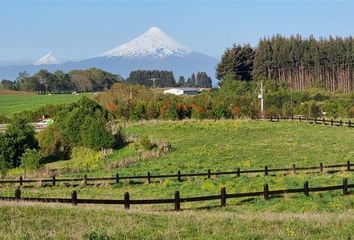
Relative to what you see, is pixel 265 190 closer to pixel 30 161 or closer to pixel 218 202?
pixel 218 202

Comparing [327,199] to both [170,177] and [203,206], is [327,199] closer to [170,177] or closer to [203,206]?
[203,206]

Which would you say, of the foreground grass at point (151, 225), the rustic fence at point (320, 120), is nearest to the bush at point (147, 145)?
the rustic fence at point (320, 120)

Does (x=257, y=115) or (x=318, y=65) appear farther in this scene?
(x=318, y=65)

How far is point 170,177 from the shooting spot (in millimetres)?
32875

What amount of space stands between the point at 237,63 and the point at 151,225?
129928 mm

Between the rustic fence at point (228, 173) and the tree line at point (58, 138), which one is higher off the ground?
the tree line at point (58, 138)

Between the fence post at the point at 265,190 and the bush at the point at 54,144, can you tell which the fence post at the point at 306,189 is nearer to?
the fence post at the point at 265,190

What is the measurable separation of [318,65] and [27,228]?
134 meters

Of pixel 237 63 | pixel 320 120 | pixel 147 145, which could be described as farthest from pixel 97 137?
pixel 237 63

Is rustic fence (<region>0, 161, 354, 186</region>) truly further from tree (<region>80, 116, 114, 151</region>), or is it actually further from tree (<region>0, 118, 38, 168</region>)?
tree (<region>80, 116, 114, 151</region>)

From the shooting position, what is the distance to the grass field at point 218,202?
42.8 ft

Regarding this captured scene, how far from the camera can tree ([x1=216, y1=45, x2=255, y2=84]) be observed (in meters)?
142

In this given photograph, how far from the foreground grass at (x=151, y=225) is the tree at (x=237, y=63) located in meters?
126

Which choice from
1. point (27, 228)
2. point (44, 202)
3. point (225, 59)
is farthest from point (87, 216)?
point (225, 59)
